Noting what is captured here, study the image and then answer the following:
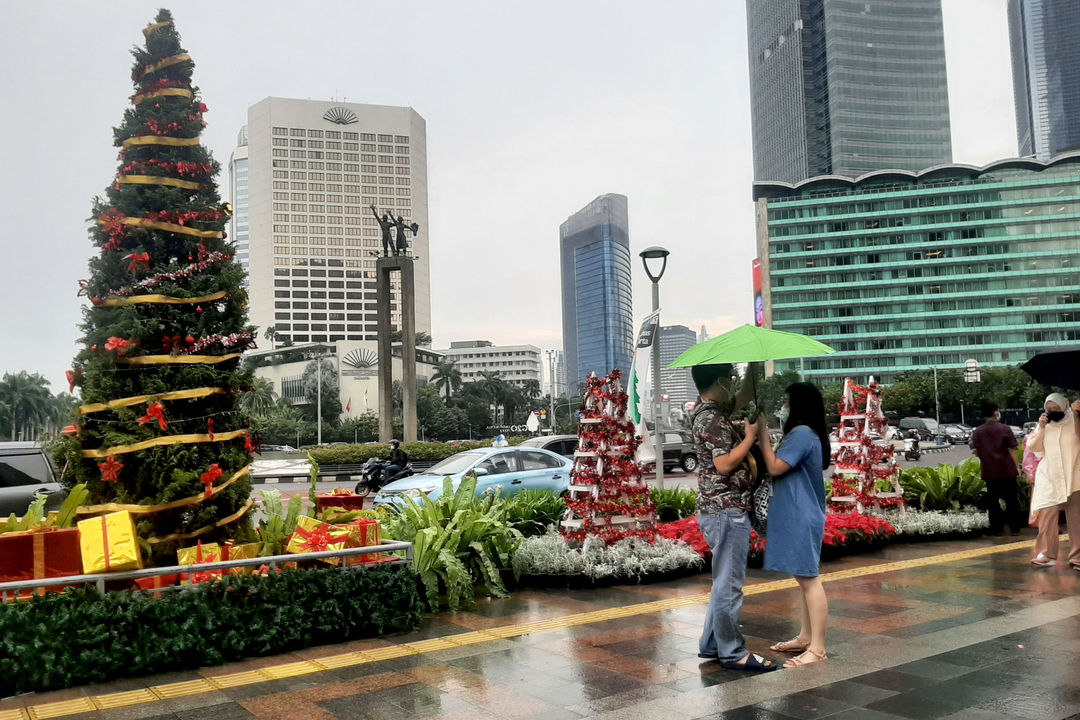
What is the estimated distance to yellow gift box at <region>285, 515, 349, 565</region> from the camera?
6008mm

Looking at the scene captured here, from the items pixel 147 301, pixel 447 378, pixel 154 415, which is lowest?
pixel 154 415

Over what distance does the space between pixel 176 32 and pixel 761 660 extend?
6.01 meters

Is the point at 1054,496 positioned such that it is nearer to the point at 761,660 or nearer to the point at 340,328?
the point at 761,660

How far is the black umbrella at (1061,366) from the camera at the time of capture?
24.7 feet

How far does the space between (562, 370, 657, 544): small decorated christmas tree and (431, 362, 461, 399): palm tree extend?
118m

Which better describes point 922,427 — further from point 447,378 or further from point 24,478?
point 447,378

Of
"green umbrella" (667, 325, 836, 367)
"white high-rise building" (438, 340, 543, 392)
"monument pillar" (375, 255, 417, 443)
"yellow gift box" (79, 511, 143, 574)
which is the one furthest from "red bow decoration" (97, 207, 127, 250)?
"white high-rise building" (438, 340, 543, 392)

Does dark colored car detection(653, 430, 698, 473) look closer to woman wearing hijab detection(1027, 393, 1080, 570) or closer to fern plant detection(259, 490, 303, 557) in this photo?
woman wearing hijab detection(1027, 393, 1080, 570)

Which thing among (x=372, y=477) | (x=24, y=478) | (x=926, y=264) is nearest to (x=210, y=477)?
(x=24, y=478)

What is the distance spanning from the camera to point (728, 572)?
475 cm

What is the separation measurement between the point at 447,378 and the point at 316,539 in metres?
122

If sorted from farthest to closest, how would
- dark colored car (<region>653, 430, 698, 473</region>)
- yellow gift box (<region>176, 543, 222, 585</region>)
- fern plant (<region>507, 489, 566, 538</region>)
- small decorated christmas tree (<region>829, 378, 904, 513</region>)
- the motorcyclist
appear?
dark colored car (<region>653, 430, 698, 473</region>), the motorcyclist, small decorated christmas tree (<region>829, 378, 904, 513</region>), fern plant (<region>507, 489, 566, 538</region>), yellow gift box (<region>176, 543, 222, 585</region>)

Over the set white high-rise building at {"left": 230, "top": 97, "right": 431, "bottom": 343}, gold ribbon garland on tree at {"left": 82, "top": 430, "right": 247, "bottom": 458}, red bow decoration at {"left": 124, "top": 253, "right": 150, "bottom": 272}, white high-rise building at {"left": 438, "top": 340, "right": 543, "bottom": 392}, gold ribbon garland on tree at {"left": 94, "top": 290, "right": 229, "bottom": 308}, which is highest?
white high-rise building at {"left": 230, "top": 97, "right": 431, "bottom": 343}

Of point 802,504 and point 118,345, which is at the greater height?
point 118,345
